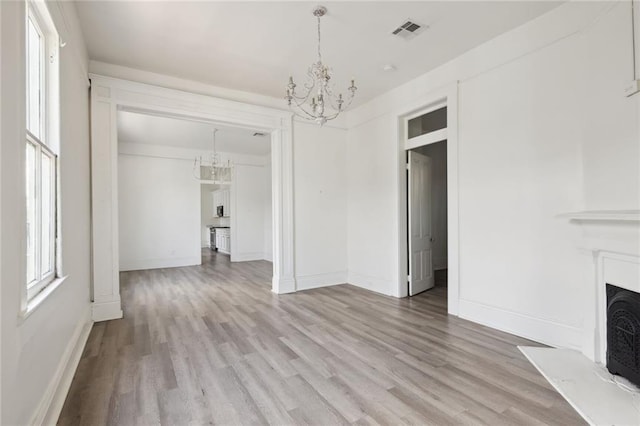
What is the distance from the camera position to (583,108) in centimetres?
285

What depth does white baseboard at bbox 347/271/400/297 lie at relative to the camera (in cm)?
515

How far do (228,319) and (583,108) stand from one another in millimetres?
4475

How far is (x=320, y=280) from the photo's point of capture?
5.67m

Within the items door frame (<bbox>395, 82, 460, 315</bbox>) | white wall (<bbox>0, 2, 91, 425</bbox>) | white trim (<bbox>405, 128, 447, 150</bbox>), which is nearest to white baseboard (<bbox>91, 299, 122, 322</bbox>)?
white wall (<bbox>0, 2, 91, 425</bbox>)

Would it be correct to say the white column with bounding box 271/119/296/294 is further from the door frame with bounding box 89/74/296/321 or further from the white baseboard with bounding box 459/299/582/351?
the white baseboard with bounding box 459/299/582/351

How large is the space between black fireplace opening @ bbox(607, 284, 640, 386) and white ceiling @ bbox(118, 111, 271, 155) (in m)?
5.91

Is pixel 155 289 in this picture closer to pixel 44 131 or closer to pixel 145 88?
pixel 145 88

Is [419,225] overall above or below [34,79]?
below

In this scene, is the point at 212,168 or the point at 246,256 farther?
the point at 246,256

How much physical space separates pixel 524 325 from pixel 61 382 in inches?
166

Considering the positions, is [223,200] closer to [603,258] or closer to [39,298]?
[39,298]

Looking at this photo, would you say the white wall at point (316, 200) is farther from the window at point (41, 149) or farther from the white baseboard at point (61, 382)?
the white baseboard at point (61, 382)

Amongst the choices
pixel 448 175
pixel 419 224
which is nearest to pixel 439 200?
pixel 419 224

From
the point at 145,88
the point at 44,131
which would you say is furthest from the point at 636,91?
the point at 145,88
